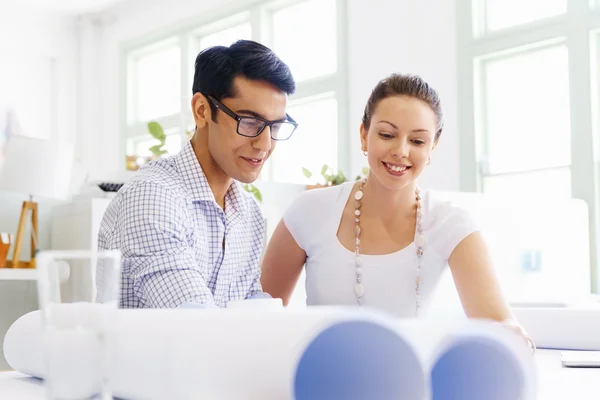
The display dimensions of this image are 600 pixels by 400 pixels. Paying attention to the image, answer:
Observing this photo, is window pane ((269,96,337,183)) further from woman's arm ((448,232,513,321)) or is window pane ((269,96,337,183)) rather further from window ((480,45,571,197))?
woman's arm ((448,232,513,321))

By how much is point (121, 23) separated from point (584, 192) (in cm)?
550

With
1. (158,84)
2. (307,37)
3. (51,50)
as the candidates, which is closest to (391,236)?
(307,37)

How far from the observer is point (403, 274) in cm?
157

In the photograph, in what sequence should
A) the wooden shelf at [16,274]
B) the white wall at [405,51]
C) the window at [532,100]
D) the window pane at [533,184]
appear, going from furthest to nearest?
the white wall at [405,51], the window pane at [533,184], the window at [532,100], the wooden shelf at [16,274]

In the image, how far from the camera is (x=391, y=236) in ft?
5.29

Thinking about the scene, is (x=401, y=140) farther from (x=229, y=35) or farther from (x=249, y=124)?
(x=229, y=35)

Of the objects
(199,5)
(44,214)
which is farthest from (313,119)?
(44,214)

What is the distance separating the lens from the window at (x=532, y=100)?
4039mm

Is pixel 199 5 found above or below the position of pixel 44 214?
above

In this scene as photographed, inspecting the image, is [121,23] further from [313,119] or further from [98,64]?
[313,119]

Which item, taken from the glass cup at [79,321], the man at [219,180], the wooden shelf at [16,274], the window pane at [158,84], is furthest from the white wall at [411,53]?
the glass cup at [79,321]

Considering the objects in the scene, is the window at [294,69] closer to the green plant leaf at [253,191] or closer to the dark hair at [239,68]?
the green plant leaf at [253,191]

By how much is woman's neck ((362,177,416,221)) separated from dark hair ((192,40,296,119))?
1.06 feet

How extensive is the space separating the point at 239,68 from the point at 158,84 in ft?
21.7
